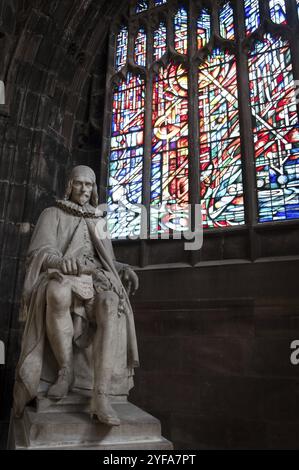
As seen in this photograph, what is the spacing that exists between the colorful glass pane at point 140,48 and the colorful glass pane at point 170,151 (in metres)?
0.42

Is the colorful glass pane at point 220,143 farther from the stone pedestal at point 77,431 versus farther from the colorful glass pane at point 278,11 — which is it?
the stone pedestal at point 77,431

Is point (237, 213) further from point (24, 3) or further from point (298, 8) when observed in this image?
point (24, 3)

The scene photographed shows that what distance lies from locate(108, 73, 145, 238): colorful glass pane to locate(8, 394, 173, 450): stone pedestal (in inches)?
132

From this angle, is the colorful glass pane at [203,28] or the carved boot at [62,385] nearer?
the carved boot at [62,385]

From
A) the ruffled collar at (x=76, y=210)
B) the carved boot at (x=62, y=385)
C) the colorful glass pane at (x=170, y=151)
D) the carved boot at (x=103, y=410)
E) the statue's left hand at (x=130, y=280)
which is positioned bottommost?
the carved boot at (x=103, y=410)

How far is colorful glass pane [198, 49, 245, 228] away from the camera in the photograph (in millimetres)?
4781

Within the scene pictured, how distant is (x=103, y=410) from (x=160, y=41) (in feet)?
18.8

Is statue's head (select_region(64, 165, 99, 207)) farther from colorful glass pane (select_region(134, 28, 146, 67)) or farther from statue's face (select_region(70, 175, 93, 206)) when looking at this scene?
colorful glass pane (select_region(134, 28, 146, 67))

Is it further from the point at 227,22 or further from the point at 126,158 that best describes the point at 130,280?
the point at 227,22

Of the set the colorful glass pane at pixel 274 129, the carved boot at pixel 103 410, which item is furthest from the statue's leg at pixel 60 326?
the colorful glass pane at pixel 274 129

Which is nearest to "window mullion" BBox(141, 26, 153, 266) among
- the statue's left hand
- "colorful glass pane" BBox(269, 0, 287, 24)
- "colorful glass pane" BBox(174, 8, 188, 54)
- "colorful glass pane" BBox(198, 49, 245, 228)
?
"colorful glass pane" BBox(174, 8, 188, 54)

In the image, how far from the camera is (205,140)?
5.18 metres

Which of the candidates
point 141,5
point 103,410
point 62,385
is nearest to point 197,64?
point 141,5

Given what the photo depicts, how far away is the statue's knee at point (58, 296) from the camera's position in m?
1.97
